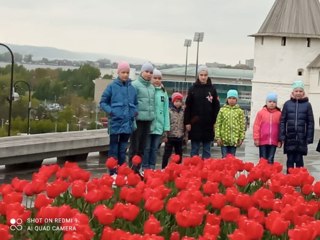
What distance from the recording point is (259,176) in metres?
6.73

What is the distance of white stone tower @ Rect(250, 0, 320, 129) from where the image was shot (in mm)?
53469

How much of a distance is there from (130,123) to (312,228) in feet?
17.1

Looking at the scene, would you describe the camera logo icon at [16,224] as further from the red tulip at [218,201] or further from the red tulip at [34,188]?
the red tulip at [218,201]

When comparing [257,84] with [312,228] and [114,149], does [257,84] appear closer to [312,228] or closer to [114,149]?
[114,149]

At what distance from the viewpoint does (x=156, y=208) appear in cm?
483

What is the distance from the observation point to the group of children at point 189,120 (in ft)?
30.5

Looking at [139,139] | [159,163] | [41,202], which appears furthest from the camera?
[159,163]

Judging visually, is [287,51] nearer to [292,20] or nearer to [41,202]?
[292,20]

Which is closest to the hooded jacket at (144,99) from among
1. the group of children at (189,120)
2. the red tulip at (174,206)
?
the group of children at (189,120)

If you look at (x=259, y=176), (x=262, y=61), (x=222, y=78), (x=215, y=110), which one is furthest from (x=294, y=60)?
(x=222, y=78)

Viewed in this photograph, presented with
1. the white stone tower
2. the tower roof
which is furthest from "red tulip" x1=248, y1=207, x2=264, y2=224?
the tower roof

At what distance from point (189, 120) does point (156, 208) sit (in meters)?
5.87

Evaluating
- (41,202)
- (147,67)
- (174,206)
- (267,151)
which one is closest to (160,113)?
(147,67)

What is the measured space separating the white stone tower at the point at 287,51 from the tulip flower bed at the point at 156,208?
1872 inches
